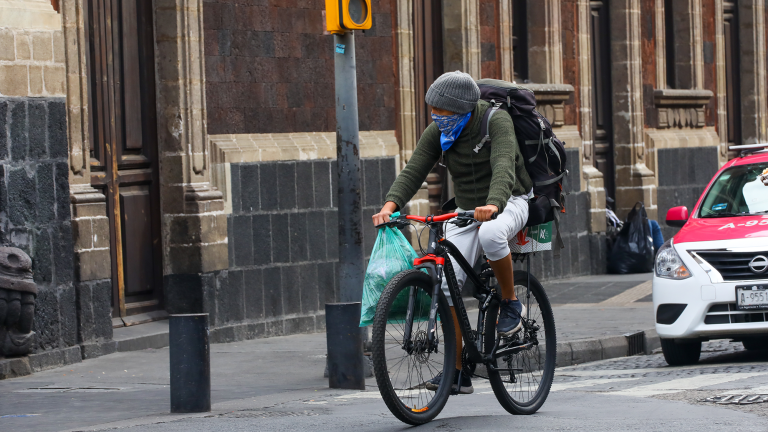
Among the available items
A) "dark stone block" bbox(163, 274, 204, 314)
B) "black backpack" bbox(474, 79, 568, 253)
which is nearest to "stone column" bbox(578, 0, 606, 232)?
"dark stone block" bbox(163, 274, 204, 314)

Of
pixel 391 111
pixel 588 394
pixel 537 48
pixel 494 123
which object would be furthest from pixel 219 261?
pixel 537 48

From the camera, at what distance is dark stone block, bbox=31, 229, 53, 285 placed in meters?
9.54

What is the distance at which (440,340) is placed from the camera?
6.22 metres

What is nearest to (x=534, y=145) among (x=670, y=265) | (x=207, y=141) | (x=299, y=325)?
(x=670, y=265)

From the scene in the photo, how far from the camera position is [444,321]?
6273 millimetres

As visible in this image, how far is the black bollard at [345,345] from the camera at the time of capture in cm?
807

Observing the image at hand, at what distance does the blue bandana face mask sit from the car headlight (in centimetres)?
324

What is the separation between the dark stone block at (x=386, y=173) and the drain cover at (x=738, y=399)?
639cm

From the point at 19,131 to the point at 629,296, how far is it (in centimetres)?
749

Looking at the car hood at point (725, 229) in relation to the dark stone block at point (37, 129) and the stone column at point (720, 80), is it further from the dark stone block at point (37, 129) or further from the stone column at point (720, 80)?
the stone column at point (720, 80)

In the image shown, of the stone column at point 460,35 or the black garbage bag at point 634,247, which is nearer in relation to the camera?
the stone column at point 460,35

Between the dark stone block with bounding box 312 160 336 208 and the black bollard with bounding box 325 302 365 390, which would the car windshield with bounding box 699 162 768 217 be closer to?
the black bollard with bounding box 325 302 365 390

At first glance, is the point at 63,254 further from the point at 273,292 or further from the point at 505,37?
the point at 505,37

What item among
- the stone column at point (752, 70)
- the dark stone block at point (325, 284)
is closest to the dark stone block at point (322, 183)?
the dark stone block at point (325, 284)
